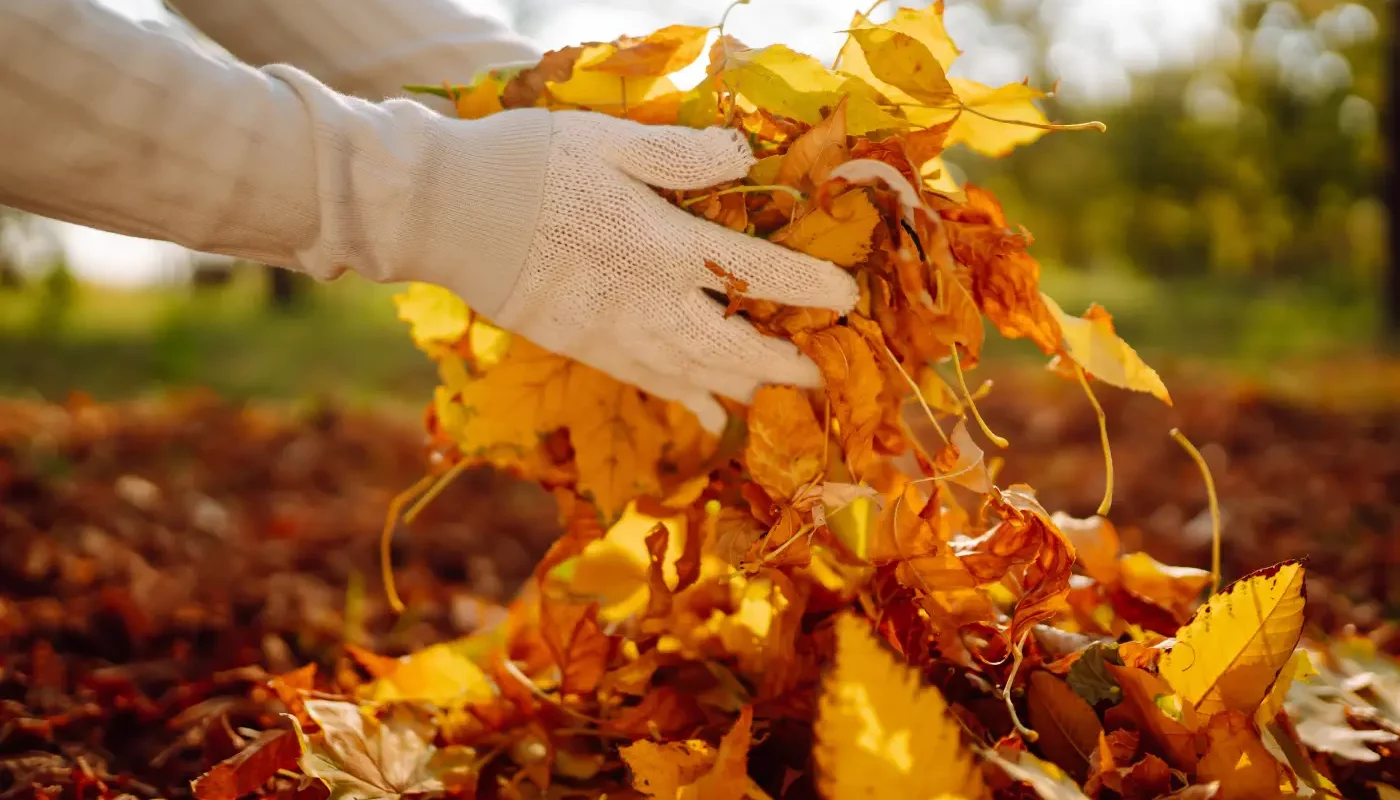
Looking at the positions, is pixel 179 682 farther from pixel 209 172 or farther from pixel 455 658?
pixel 209 172

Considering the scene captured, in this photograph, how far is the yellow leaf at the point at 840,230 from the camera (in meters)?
0.87

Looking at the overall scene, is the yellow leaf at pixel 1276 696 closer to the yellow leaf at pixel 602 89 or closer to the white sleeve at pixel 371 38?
the yellow leaf at pixel 602 89

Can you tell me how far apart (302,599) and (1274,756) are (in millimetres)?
1435

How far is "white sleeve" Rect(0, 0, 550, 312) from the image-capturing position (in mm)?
845

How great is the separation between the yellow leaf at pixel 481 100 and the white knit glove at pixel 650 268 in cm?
10

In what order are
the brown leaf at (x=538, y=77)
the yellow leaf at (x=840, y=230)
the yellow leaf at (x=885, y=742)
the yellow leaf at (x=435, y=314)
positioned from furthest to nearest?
the yellow leaf at (x=435, y=314) < the brown leaf at (x=538, y=77) < the yellow leaf at (x=840, y=230) < the yellow leaf at (x=885, y=742)

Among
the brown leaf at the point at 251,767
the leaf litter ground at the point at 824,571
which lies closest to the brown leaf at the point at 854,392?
the leaf litter ground at the point at 824,571

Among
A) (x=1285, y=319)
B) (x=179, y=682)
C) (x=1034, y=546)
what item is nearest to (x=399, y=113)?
(x=1034, y=546)

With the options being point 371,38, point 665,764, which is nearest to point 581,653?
point 665,764

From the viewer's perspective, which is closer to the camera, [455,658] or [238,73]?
[238,73]

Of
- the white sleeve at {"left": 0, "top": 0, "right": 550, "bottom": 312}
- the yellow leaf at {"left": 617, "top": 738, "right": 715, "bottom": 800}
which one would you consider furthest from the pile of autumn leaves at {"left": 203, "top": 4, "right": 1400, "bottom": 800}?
the white sleeve at {"left": 0, "top": 0, "right": 550, "bottom": 312}

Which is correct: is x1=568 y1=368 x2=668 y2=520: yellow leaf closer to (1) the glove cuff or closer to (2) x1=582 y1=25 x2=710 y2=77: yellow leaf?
(1) the glove cuff

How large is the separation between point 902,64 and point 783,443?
1.10 ft

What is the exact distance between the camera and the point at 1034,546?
31.8 inches
